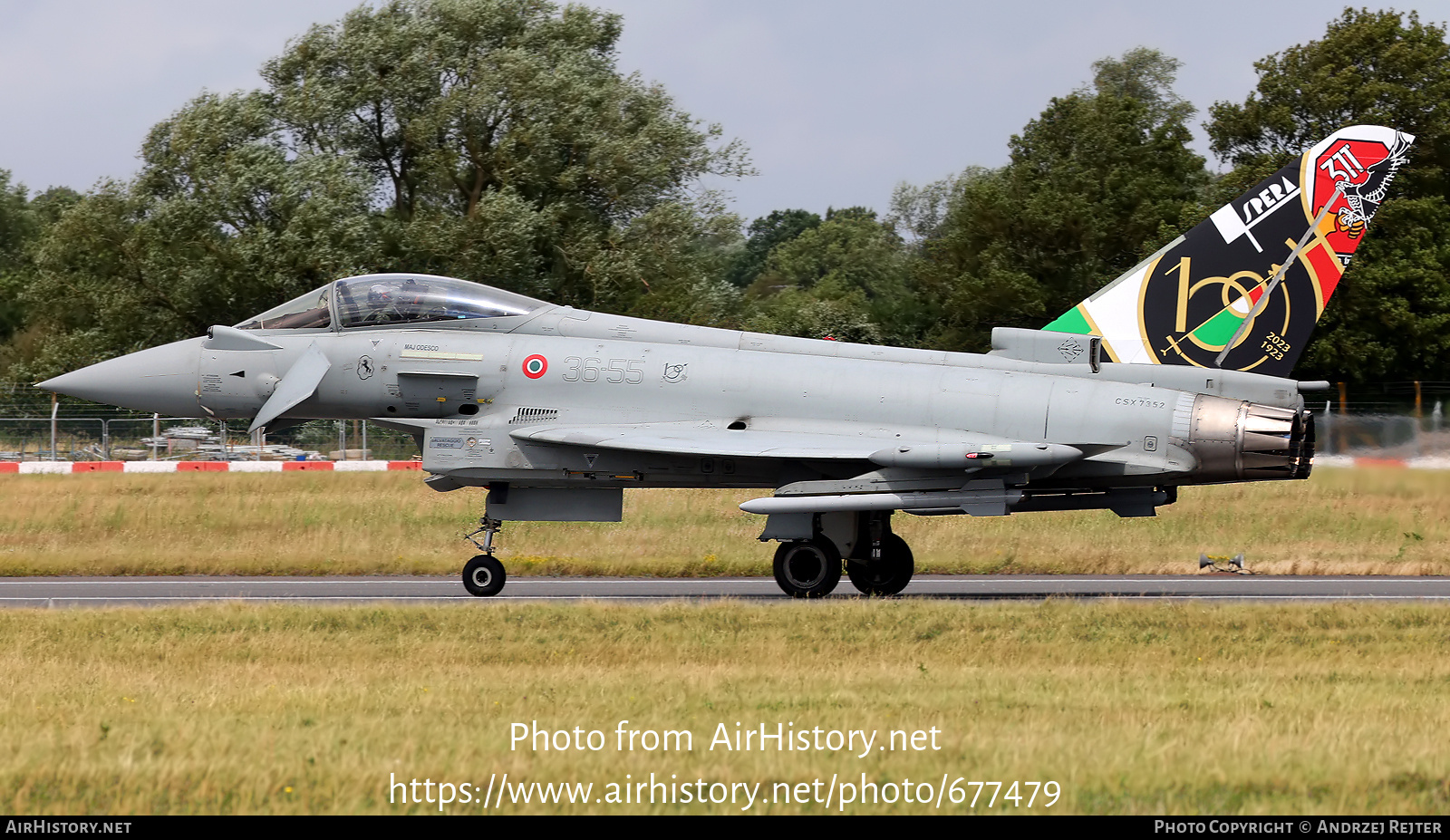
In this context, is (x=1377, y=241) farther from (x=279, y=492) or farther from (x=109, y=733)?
(x=109, y=733)

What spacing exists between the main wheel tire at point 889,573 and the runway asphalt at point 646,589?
241mm

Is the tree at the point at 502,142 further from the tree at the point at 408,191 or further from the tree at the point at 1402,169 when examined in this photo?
the tree at the point at 1402,169

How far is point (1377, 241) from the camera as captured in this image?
41750 mm

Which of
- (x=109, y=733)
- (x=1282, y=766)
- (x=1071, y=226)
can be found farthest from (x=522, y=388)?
(x=1071, y=226)

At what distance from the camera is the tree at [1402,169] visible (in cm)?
4103

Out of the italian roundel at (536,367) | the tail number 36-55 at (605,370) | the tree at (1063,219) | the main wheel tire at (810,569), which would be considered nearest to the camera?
the main wheel tire at (810,569)

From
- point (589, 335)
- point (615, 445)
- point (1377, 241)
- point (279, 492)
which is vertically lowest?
point (279, 492)

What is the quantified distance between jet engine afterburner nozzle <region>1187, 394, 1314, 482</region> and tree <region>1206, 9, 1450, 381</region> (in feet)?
90.9

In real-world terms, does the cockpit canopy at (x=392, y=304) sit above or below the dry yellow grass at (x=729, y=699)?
above

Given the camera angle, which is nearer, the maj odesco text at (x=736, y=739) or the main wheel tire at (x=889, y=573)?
the maj odesco text at (x=736, y=739)

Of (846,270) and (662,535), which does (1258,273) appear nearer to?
(662,535)

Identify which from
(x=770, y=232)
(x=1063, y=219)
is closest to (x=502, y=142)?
(x=1063, y=219)

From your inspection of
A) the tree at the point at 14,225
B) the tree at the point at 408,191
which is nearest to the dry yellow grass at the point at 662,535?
the tree at the point at 408,191

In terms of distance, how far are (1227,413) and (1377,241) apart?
98.7 feet
